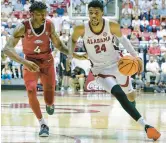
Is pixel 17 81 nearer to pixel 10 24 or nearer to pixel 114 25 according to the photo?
pixel 10 24

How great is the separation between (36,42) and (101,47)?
940mm

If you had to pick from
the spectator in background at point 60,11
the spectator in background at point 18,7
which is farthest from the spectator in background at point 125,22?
the spectator in background at point 18,7

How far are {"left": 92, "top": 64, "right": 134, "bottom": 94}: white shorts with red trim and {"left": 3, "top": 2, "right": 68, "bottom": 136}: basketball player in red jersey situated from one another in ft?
1.99

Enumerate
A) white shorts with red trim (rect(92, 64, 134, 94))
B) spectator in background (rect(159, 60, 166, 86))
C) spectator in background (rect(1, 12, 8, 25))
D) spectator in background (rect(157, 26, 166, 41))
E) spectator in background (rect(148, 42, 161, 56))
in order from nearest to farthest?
white shorts with red trim (rect(92, 64, 134, 94))
spectator in background (rect(159, 60, 166, 86))
spectator in background (rect(148, 42, 161, 56))
spectator in background (rect(157, 26, 166, 41))
spectator in background (rect(1, 12, 8, 25))

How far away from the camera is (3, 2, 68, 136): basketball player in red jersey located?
720 cm

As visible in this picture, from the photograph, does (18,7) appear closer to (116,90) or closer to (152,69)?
(152,69)

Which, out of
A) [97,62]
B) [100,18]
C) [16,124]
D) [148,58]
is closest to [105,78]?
[97,62]

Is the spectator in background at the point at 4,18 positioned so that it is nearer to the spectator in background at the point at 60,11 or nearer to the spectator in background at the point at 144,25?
the spectator in background at the point at 60,11

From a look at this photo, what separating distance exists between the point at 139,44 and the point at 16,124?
12487 millimetres

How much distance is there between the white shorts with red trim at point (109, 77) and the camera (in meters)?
7.19

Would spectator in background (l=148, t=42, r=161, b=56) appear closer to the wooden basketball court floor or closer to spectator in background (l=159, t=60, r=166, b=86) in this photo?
spectator in background (l=159, t=60, r=166, b=86)

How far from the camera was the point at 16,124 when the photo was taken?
327 inches

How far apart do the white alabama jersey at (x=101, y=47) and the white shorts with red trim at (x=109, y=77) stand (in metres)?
0.06

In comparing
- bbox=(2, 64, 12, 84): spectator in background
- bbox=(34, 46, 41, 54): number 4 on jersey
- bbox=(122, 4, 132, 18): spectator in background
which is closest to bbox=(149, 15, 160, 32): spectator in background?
bbox=(122, 4, 132, 18): spectator in background
